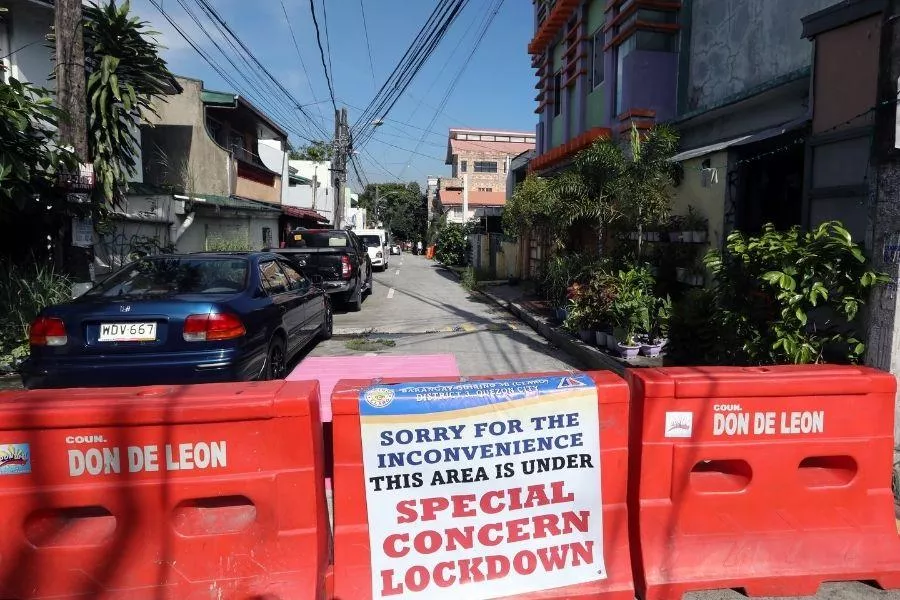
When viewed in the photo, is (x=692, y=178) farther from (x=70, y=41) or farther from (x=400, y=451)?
(x=70, y=41)

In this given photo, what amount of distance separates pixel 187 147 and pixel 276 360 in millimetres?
12136

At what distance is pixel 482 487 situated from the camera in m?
2.83

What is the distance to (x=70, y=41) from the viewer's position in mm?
7324

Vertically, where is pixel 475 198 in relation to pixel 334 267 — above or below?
above

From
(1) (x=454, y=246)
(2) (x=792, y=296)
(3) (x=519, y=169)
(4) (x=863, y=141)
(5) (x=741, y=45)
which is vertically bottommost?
(2) (x=792, y=296)

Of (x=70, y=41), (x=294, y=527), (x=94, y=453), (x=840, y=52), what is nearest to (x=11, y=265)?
(x=70, y=41)

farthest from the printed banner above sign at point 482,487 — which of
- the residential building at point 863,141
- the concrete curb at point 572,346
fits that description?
the concrete curb at point 572,346

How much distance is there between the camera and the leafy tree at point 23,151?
20.4ft

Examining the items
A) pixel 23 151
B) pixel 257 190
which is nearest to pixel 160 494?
pixel 23 151

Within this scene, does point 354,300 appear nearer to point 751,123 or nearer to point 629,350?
point 629,350

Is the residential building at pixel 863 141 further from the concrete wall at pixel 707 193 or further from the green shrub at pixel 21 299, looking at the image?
the green shrub at pixel 21 299

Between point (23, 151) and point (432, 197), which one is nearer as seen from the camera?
point (23, 151)

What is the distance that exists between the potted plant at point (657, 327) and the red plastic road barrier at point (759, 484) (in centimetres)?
425

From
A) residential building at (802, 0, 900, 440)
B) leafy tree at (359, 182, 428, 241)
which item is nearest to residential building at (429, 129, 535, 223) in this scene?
leafy tree at (359, 182, 428, 241)
